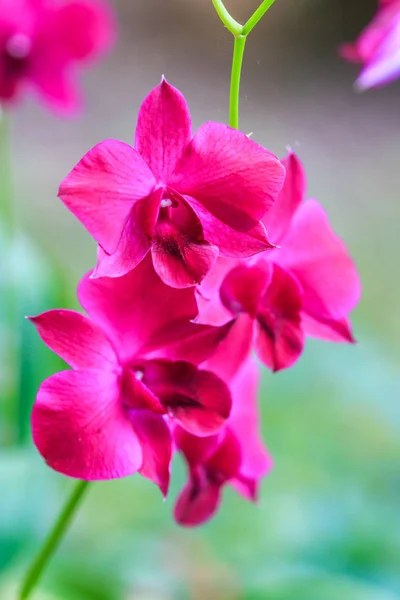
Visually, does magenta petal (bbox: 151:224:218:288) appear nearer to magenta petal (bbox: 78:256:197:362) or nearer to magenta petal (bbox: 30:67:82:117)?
magenta petal (bbox: 78:256:197:362)

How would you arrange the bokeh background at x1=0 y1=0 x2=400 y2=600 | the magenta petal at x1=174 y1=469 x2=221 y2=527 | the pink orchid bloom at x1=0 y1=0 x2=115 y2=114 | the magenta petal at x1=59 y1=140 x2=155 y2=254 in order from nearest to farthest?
the magenta petal at x1=59 y1=140 x2=155 y2=254, the magenta petal at x1=174 y1=469 x2=221 y2=527, the bokeh background at x1=0 y1=0 x2=400 y2=600, the pink orchid bloom at x1=0 y1=0 x2=115 y2=114

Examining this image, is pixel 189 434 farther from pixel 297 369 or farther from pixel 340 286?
pixel 297 369

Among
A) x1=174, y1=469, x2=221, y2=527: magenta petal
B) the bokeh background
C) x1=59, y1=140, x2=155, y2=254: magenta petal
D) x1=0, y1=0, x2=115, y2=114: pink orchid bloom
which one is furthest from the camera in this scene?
x1=0, y1=0, x2=115, y2=114: pink orchid bloom

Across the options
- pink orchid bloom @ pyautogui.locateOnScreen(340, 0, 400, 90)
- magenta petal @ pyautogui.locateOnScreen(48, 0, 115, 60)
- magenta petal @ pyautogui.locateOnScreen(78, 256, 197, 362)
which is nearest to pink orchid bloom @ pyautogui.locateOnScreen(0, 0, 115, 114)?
magenta petal @ pyautogui.locateOnScreen(48, 0, 115, 60)

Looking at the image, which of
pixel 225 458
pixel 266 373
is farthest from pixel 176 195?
pixel 266 373

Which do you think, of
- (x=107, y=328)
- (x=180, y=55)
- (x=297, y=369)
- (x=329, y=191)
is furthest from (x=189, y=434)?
(x=329, y=191)
